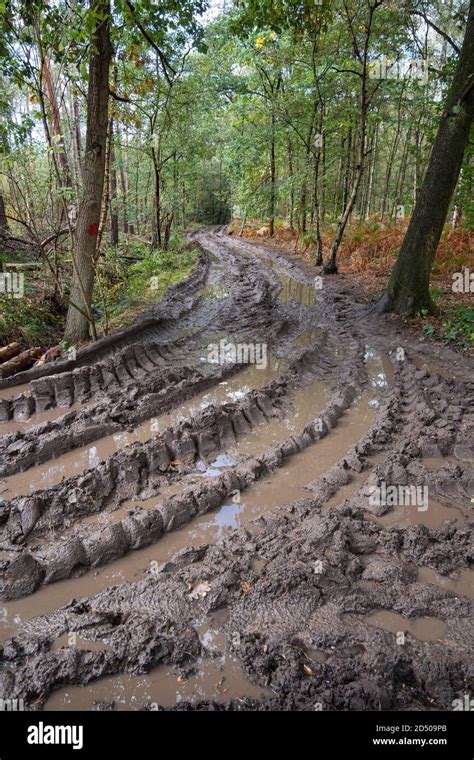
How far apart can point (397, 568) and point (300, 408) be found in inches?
124

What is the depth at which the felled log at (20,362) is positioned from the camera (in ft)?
23.5

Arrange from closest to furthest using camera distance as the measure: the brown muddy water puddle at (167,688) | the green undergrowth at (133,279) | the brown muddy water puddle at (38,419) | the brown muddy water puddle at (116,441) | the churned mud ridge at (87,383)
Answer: the brown muddy water puddle at (167,688), the brown muddy water puddle at (116,441), the brown muddy water puddle at (38,419), the churned mud ridge at (87,383), the green undergrowth at (133,279)

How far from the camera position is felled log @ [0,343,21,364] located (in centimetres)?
757

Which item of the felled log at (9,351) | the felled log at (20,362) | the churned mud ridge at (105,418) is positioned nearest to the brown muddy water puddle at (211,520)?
the churned mud ridge at (105,418)

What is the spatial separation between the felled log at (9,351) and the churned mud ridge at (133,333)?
2.90ft

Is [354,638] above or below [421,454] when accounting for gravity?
below

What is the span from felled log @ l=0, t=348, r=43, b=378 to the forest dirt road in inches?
19.8

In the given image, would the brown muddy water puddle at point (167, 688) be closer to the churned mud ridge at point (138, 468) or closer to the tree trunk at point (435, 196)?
the churned mud ridge at point (138, 468)

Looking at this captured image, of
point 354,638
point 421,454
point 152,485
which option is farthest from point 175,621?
point 421,454

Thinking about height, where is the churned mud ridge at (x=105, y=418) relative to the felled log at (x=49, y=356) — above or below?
below

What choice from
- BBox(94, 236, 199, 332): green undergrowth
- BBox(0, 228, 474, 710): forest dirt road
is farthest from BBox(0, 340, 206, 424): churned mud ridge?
BBox(94, 236, 199, 332): green undergrowth

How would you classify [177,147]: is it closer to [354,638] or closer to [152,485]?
[152,485]

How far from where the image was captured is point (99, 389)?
22.4 feet

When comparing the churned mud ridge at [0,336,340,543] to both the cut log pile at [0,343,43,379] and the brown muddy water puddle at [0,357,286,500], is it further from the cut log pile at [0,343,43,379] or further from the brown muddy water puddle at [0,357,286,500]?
the cut log pile at [0,343,43,379]
